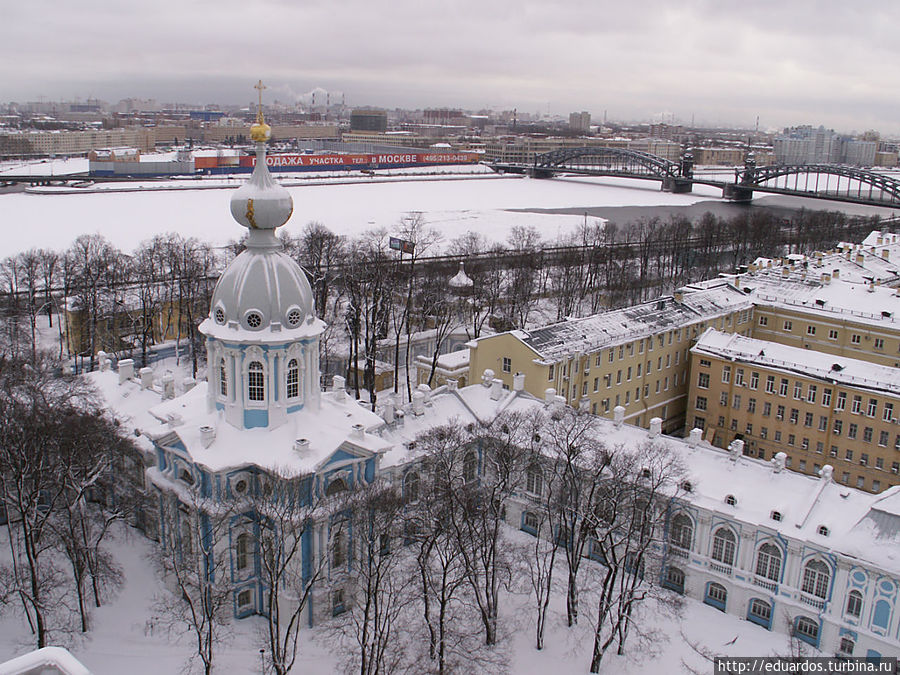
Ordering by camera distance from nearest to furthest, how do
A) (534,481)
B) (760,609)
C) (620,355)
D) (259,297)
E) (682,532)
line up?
(259,297) < (760,609) < (682,532) < (534,481) < (620,355)

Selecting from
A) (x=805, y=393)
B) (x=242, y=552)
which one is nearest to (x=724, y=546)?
(x=242, y=552)

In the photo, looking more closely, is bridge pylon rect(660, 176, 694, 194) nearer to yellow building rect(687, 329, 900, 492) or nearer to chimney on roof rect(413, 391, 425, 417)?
yellow building rect(687, 329, 900, 492)

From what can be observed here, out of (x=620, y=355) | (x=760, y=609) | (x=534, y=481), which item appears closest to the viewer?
(x=760, y=609)

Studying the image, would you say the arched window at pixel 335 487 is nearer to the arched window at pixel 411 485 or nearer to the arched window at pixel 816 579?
the arched window at pixel 411 485

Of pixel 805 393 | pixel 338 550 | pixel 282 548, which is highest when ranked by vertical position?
pixel 805 393

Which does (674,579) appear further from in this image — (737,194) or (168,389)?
(737,194)

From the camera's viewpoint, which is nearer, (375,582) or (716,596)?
(375,582)

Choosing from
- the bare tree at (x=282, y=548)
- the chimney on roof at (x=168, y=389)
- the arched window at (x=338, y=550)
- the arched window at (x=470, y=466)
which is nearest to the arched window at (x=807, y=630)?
the arched window at (x=470, y=466)
